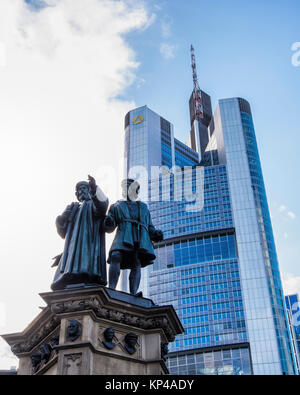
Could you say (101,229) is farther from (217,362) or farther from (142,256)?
(217,362)

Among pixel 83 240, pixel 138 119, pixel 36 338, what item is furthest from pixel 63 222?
pixel 138 119

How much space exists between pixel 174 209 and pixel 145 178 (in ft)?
55.5

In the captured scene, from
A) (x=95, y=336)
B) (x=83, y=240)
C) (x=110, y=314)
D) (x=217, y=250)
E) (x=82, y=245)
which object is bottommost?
(x=95, y=336)

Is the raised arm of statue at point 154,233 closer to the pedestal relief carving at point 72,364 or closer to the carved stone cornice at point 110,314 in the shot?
the carved stone cornice at point 110,314

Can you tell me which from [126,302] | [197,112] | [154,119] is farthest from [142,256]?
[197,112]

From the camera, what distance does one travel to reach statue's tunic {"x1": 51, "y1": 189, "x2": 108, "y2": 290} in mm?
9984

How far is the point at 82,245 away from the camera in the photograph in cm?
1030

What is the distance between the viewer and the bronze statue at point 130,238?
34.6 feet

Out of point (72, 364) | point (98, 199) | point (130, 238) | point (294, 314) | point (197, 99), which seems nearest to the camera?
point (72, 364)

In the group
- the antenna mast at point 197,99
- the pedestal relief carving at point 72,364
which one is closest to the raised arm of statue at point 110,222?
the pedestal relief carving at point 72,364

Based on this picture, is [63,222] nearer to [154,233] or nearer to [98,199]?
[98,199]

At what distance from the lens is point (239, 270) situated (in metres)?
124

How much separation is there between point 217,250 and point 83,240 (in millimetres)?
121738

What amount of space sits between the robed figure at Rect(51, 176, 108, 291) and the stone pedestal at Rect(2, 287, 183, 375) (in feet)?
2.30
